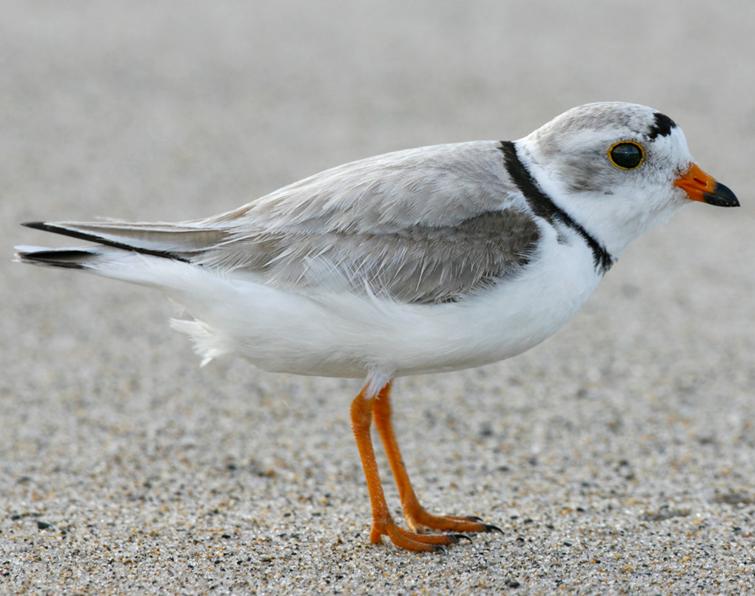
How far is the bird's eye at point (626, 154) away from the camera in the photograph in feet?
11.6

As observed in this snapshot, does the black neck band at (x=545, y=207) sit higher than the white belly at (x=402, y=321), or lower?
higher

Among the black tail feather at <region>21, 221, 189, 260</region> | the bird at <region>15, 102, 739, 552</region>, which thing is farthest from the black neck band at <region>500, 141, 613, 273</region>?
the black tail feather at <region>21, 221, 189, 260</region>

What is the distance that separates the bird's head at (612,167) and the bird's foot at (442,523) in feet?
3.57

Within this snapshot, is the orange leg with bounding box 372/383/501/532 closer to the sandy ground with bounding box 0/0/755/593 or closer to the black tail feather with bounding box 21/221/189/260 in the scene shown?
the sandy ground with bounding box 0/0/755/593

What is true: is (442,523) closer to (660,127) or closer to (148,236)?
(148,236)

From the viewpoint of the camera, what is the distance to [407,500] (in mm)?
3930

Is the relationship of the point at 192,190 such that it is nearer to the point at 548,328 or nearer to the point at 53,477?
the point at 53,477

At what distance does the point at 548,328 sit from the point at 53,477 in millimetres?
2186

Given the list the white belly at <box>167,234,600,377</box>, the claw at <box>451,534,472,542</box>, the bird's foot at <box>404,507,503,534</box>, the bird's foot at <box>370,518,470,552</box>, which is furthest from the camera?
the bird's foot at <box>404,507,503,534</box>

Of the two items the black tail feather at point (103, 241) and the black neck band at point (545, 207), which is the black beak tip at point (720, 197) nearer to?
the black neck band at point (545, 207)

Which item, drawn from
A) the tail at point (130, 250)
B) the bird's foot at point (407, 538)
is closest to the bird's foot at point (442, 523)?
the bird's foot at point (407, 538)

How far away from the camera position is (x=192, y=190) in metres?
7.91

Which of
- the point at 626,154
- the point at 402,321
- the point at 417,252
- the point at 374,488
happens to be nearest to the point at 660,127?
the point at 626,154

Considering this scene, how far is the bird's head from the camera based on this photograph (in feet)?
11.6
